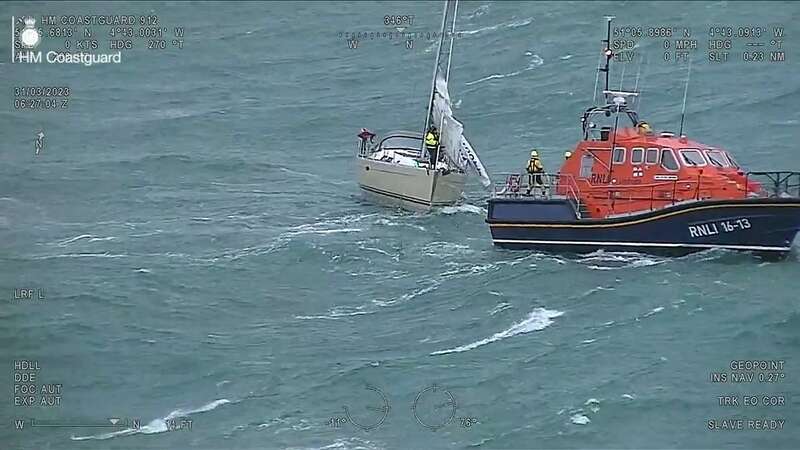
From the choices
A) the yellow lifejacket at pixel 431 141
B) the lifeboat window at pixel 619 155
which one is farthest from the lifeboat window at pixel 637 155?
the yellow lifejacket at pixel 431 141

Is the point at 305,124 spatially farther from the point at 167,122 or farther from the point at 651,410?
the point at 651,410

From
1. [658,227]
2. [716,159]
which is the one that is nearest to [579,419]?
[658,227]

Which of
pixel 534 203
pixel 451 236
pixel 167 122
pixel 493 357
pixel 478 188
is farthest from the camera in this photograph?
pixel 167 122

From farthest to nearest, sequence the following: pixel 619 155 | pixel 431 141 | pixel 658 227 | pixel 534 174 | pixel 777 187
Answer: pixel 431 141 → pixel 534 174 → pixel 619 155 → pixel 658 227 → pixel 777 187

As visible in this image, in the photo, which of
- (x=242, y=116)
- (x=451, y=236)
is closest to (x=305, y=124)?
(x=242, y=116)

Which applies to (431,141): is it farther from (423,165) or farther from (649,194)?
(649,194)

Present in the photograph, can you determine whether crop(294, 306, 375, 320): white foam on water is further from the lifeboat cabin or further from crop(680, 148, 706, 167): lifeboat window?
crop(680, 148, 706, 167): lifeboat window

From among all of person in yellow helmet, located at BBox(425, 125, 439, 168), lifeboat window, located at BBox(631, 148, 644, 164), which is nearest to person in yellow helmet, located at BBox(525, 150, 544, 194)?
lifeboat window, located at BBox(631, 148, 644, 164)
